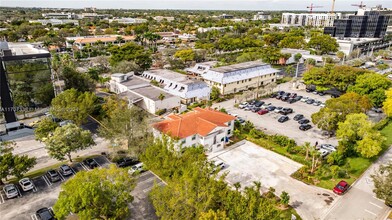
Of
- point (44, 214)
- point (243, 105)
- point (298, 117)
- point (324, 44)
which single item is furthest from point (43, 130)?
point (324, 44)

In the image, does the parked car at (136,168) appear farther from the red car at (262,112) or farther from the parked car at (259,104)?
the parked car at (259,104)

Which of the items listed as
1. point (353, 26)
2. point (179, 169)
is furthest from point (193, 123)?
point (353, 26)

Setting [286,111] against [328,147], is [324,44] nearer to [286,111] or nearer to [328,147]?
[286,111]

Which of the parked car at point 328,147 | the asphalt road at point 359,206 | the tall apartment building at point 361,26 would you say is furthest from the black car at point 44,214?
the tall apartment building at point 361,26

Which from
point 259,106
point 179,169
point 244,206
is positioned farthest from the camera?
point 259,106

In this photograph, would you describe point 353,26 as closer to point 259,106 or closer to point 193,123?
point 259,106

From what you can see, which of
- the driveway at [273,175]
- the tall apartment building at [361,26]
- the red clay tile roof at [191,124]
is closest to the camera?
the driveway at [273,175]
